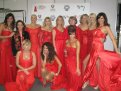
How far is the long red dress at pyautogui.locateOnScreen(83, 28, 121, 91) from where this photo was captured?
4242 mm

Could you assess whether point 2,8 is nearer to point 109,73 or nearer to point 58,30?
point 58,30

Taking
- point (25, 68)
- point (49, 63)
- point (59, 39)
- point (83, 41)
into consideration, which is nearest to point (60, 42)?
point (59, 39)

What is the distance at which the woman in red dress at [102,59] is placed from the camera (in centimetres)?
425

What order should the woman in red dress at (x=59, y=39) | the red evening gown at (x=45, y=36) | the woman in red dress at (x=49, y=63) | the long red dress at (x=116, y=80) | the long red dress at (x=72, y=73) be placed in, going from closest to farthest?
the long red dress at (x=116, y=80), the long red dress at (x=72, y=73), the woman in red dress at (x=49, y=63), the woman in red dress at (x=59, y=39), the red evening gown at (x=45, y=36)

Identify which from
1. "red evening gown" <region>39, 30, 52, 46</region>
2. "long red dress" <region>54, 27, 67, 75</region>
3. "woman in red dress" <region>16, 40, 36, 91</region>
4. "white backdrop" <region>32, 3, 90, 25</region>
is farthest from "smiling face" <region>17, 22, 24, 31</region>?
"white backdrop" <region>32, 3, 90, 25</region>

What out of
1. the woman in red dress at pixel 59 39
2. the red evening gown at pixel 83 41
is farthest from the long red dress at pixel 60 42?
the red evening gown at pixel 83 41

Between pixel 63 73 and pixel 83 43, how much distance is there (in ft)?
2.60

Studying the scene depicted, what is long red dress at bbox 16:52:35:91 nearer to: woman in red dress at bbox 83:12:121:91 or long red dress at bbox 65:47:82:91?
long red dress at bbox 65:47:82:91

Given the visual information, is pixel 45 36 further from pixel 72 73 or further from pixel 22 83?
pixel 22 83

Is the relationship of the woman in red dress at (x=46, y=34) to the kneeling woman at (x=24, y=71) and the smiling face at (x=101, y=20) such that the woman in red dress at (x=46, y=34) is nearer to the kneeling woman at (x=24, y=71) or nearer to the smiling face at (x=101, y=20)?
the kneeling woman at (x=24, y=71)

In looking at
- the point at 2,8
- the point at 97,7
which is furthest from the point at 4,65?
the point at 97,7

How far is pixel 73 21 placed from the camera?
17.5 feet

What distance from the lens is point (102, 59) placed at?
4.38 m

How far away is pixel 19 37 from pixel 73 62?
1.34m
